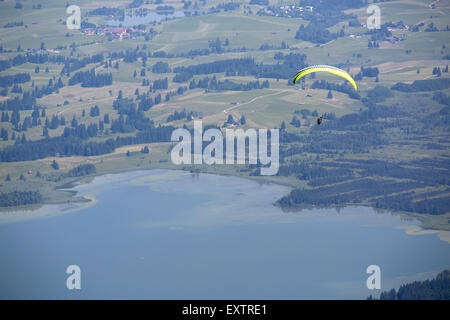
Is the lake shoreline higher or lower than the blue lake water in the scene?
higher

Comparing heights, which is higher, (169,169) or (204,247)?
(169,169)

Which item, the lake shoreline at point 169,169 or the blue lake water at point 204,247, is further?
the lake shoreline at point 169,169

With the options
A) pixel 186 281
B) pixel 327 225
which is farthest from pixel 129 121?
pixel 186 281

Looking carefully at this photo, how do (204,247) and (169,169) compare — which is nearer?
(204,247)

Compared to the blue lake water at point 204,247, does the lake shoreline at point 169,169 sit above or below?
above

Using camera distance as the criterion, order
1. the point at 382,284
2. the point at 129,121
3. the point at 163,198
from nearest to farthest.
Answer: the point at 382,284 → the point at 163,198 → the point at 129,121

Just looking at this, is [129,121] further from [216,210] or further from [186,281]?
[186,281]

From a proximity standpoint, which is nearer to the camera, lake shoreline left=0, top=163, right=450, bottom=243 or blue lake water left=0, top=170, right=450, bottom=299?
blue lake water left=0, top=170, right=450, bottom=299
